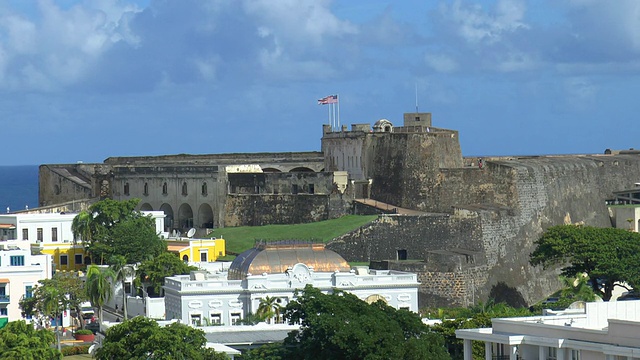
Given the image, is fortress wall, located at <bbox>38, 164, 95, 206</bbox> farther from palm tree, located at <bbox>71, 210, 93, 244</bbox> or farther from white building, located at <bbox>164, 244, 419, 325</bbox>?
white building, located at <bbox>164, 244, 419, 325</bbox>

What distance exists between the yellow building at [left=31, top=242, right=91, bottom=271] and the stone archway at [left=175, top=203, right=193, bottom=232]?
33.9 ft

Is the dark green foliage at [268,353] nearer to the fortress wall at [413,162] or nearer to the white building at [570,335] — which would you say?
the white building at [570,335]

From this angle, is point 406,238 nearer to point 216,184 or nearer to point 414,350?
point 216,184

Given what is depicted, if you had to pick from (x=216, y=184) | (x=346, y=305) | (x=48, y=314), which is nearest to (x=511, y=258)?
(x=216, y=184)

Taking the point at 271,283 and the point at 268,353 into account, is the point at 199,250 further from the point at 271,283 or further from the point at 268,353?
the point at 268,353

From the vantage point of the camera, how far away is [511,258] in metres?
97.5

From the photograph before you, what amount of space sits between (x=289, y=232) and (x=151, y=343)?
38.8 m

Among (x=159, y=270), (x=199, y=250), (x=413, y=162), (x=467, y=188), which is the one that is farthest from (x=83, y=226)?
(x=467, y=188)

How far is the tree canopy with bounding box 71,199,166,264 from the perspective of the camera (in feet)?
319

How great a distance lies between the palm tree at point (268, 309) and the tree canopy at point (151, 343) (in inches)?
561

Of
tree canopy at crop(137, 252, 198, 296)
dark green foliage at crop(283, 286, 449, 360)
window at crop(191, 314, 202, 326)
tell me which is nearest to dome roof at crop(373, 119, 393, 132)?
tree canopy at crop(137, 252, 198, 296)

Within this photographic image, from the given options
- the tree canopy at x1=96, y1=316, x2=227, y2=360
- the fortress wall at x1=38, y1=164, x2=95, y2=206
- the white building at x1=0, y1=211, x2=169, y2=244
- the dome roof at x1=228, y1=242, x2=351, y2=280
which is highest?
the fortress wall at x1=38, y1=164, x2=95, y2=206

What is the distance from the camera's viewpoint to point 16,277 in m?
87.2

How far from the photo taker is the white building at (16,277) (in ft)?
284
